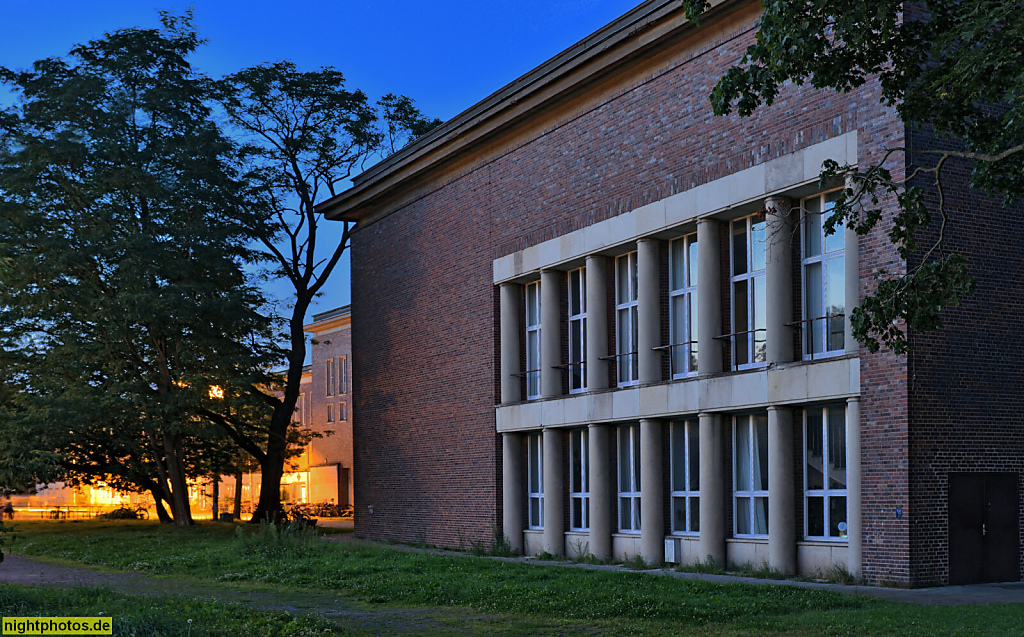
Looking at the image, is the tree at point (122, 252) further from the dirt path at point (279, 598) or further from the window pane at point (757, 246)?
the window pane at point (757, 246)

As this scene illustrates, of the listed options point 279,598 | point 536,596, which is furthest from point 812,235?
point 279,598

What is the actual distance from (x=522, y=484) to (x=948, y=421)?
13582 mm

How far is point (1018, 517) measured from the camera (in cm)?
2033

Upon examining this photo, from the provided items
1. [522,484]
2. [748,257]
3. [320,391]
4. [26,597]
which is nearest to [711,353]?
[748,257]

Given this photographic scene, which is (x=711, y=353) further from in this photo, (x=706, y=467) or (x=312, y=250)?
(x=312, y=250)

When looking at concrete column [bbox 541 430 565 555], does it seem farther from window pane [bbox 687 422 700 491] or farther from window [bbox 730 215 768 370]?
window [bbox 730 215 768 370]

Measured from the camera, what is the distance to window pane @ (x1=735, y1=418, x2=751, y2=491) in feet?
76.6

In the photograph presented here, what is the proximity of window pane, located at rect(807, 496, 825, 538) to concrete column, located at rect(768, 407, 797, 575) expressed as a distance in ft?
0.92

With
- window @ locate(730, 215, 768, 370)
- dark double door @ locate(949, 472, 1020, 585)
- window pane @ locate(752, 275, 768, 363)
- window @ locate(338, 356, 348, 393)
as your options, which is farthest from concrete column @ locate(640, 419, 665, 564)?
window @ locate(338, 356, 348, 393)

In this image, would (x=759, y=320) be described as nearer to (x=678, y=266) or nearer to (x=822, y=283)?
(x=822, y=283)

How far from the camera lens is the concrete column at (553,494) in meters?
28.6

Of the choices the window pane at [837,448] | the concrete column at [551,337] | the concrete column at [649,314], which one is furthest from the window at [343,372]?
the window pane at [837,448]

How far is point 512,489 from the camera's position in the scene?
30484 mm

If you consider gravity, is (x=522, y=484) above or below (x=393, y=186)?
below
